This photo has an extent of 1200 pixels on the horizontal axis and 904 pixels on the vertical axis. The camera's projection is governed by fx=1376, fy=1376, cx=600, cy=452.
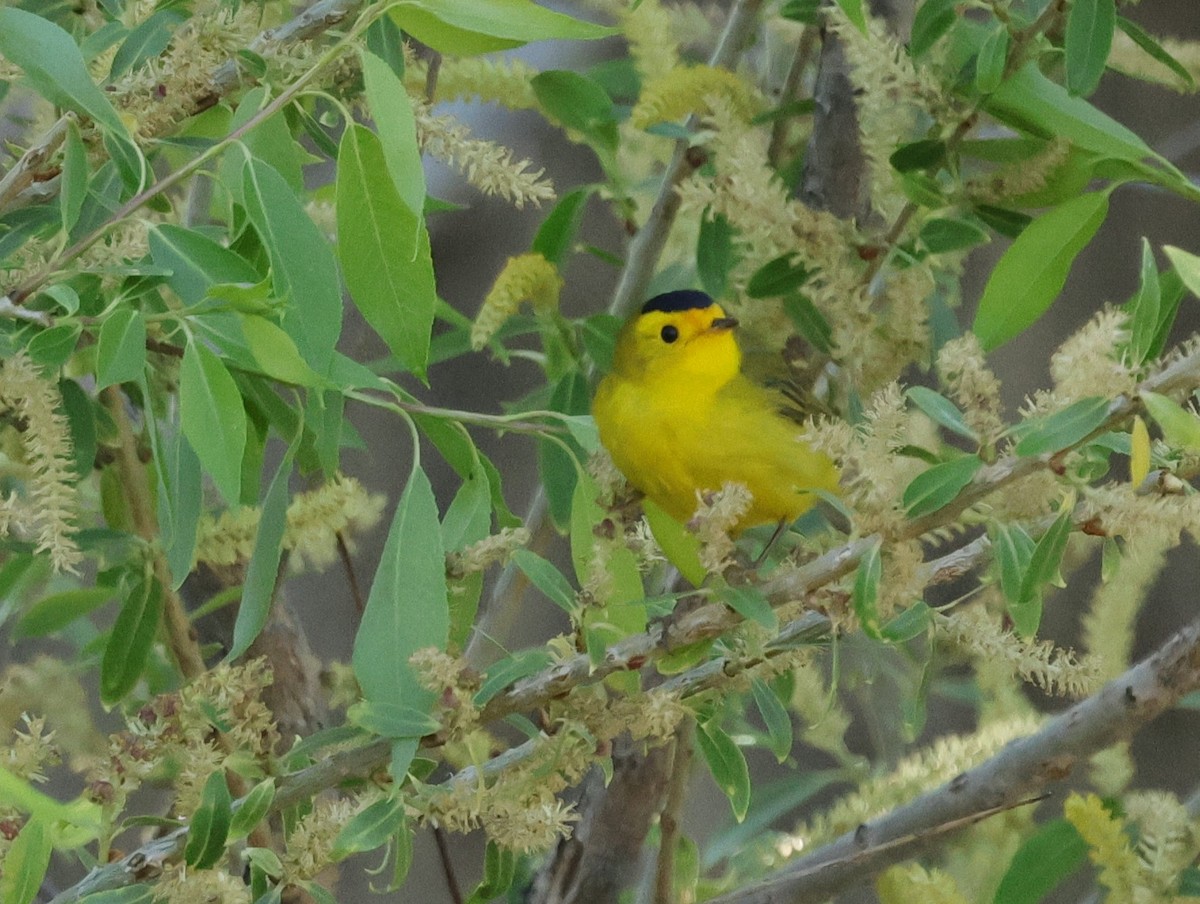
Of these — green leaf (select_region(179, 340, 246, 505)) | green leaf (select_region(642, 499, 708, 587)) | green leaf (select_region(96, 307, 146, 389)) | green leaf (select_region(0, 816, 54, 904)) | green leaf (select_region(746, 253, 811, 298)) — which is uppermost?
green leaf (select_region(96, 307, 146, 389))

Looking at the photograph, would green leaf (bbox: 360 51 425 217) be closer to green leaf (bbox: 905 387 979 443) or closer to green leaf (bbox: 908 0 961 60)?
green leaf (bbox: 905 387 979 443)

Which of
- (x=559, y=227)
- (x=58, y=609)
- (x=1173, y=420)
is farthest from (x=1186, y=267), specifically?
(x=58, y=609)

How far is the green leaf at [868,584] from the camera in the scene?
443mm

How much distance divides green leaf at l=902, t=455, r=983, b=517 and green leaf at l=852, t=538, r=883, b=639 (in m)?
0.02

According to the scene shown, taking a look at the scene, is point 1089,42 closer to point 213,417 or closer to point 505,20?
point 505,20

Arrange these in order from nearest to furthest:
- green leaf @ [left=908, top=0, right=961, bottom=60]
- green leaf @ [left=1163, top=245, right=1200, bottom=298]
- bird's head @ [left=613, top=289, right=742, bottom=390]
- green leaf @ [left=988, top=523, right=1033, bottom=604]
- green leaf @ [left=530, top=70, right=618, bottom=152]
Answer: green leaf @ [left=1163, top=245, right=1200, bottom=298]
green leaf @ [left=988, top=523, right=1033, bottom=604]
green leaf @ [left=908, top=0, right=961, bottom=60]
green leaf @ [left=530, top=70, right=618, bottom=152]
bird's head @ [left=613, top=289, right=742, bottom=390]

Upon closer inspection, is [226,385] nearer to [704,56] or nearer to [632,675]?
[632,675]

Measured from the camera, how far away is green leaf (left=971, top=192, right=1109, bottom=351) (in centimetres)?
57

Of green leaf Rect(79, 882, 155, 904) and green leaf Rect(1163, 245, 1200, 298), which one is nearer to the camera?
green leaf Rect(1163, 245, 1200, 298)

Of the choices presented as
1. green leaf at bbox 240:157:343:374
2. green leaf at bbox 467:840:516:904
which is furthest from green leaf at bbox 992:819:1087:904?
green leaf at bbox 240:157:343:374

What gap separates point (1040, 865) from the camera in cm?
68

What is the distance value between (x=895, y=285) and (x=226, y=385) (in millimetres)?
339

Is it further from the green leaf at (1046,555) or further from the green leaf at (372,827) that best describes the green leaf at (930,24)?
the green leaf at (372,827)

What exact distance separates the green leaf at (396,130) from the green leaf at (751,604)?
178 mm
